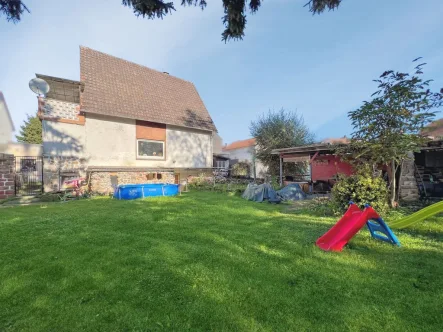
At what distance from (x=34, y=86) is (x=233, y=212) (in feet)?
40.6

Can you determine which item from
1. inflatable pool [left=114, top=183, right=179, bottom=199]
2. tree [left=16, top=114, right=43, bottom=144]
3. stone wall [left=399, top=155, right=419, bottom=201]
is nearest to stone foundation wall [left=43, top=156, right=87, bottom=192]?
inflatable pool [left=114, top=183, right=179, bottom=199]

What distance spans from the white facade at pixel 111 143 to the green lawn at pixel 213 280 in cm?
840

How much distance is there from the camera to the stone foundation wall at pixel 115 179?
13.4 metres

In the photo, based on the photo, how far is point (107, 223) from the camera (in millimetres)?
6137

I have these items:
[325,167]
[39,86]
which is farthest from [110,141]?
[325,167]

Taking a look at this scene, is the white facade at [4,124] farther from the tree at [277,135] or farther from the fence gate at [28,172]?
the tree at [277,135]

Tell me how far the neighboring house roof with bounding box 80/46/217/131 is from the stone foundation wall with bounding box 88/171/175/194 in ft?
11.7

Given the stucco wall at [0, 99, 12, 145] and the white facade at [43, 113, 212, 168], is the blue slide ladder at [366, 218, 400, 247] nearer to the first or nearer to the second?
the white facade at [43, 113, 212, 168]

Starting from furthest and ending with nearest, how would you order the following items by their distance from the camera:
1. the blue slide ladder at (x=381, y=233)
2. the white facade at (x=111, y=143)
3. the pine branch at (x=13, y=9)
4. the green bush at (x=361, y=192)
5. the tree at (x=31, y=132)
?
1. the tree at (x=31, y=132)
2. the white facade at (x=111, y=143)
3. the green bush at (x=361, y=192)
4. the blue slide ladder at (x=381, y=233)
5. the pine branch at (x=13, y=9)

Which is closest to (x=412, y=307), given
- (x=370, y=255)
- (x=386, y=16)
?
(x=370, y=255)

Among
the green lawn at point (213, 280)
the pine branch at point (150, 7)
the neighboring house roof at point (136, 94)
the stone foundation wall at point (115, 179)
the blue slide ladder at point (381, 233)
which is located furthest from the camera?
the neighboring house roof at point (136, 94)

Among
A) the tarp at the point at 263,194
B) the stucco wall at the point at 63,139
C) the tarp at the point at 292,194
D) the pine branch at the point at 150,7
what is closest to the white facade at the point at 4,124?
the stucco wall at the point at 63,139

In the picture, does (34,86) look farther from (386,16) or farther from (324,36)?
(386,16)

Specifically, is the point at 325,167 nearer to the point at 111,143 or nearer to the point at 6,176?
the point at 111,143
